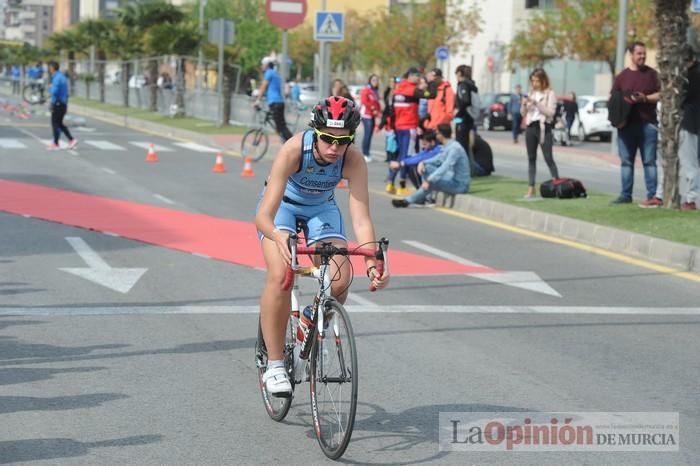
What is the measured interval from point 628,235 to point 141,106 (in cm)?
4290

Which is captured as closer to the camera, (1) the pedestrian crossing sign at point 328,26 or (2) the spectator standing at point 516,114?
(1) the pedestrian crossing sign at point 328,26

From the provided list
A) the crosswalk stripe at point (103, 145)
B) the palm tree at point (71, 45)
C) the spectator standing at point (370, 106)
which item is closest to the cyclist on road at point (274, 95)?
the spectator standing at point (370, 106)

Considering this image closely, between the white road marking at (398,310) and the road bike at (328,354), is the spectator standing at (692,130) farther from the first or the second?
the road bike at (328,354)

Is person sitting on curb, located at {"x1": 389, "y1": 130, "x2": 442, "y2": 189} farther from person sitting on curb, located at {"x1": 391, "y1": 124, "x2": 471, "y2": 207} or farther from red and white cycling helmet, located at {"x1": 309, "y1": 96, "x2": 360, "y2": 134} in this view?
red and white cycling helmet, located at {"x1": 309, "y1": 96, "x2": 360, "y2": 134}

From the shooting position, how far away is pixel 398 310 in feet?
33.5

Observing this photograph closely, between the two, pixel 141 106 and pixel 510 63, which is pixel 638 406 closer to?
pixel 141 106

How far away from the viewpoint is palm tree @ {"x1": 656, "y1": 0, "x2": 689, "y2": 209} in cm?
1550

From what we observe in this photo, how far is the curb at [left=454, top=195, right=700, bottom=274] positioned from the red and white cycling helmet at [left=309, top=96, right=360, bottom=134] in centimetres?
744

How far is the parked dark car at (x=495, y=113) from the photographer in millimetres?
49781

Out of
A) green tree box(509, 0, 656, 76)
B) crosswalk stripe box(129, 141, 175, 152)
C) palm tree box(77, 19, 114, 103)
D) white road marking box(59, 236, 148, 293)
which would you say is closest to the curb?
white road marking box(59, 236, 148, 293)

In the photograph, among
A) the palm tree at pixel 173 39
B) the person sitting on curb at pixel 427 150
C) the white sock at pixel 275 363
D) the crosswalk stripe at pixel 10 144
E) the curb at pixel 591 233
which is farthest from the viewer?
the palm tree at pixel 173 39

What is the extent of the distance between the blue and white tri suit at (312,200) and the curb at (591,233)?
7.05 metres

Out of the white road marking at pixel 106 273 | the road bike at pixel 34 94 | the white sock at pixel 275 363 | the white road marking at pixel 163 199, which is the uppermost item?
the white sock at pixel 275 363

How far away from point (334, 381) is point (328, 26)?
22.9m
